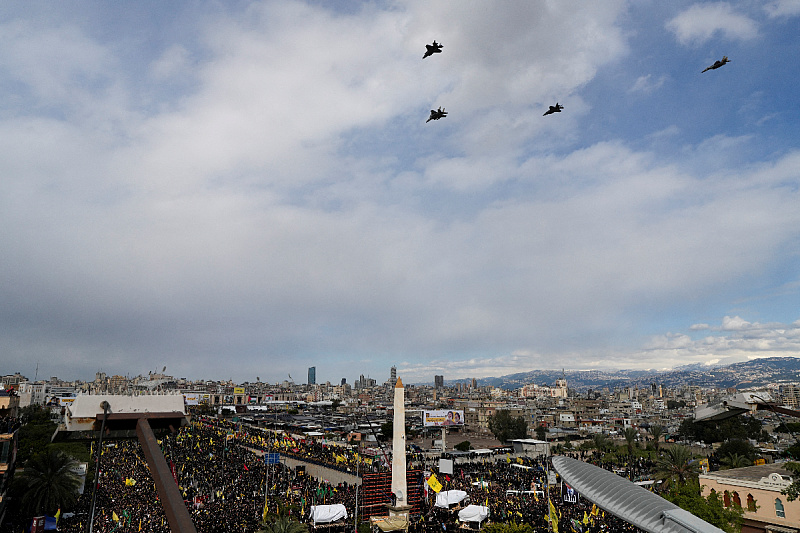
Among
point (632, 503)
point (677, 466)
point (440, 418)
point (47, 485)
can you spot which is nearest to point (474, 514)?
point (677, 466)

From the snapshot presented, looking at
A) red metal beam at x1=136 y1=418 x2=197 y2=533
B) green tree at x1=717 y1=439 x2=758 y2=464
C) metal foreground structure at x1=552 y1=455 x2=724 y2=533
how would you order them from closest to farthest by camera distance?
red metal beam at x1=136 y1=418 x2=197 y2=533
metal foreground structure at x1=552 y1=455 x2=724 y2=533
green tree at x1=717 y1=439 x2=758 y2=464

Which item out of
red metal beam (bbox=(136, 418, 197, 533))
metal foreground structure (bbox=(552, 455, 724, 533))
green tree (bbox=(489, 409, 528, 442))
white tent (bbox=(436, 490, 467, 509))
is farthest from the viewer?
green tree (bbox=(489, 409, 528, 442))

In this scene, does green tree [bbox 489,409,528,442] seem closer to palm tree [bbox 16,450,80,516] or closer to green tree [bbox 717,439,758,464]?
green tree [bbox 717,439,758,464]

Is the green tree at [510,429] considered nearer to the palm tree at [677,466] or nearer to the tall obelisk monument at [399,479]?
the palm tree at [677,466]

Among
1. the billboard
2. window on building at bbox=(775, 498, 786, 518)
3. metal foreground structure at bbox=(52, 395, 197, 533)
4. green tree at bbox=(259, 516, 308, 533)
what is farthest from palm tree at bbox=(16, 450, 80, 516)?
the billboard

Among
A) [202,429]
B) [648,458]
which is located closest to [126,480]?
[202,429]

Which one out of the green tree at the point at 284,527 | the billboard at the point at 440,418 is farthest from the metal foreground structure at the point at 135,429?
the billboard at the point at 440,418

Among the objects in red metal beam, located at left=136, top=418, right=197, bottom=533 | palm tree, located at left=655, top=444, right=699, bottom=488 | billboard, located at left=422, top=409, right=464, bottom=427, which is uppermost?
red metal beam, located at left=136, top=418, right=197, bottom=533
